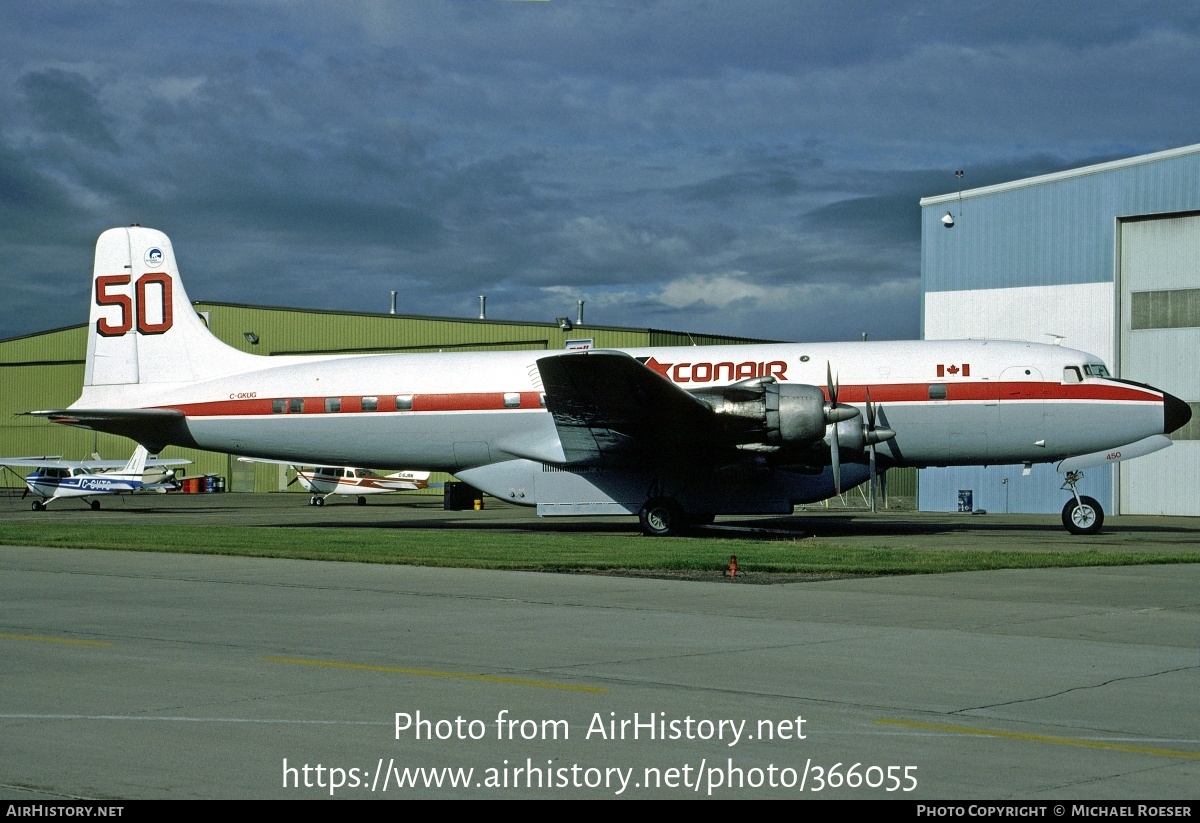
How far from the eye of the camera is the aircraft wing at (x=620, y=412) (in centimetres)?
2323

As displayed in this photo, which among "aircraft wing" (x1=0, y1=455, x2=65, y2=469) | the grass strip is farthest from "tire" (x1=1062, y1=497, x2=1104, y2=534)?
"aircraft wing" (x1=0, y1=455, x2=65, y2=469)

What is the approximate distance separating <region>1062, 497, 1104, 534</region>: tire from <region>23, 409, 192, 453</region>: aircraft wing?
806 inches

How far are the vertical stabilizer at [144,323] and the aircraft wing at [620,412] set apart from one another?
363 inches

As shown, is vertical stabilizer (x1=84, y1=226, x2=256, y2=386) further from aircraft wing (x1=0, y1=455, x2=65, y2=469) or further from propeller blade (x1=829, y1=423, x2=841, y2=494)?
aircraft wing (x1=0, y1=455, x2=65, y2=469)

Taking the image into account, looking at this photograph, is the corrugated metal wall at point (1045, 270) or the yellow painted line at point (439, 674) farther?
the corrugated metal wall at point (1045, 270)

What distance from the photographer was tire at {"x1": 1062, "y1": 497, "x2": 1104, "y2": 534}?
25828 mm

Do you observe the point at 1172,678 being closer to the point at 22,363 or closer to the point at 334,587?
the point at 334,587

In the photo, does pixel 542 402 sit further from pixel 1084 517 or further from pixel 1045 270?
pixel 1045 270

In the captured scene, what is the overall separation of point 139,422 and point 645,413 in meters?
12.7

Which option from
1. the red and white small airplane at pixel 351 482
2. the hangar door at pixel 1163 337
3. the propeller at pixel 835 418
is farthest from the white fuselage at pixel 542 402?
the red and white small airplane at pixel 351 482

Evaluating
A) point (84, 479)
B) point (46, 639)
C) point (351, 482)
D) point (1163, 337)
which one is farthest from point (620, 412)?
point (84, 479)

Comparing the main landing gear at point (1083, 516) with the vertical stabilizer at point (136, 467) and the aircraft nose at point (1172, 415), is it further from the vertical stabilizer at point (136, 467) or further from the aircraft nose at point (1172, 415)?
the vertical stabilizer at point (136, 467)

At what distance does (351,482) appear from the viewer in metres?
49.9

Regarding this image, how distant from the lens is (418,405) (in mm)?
27609
